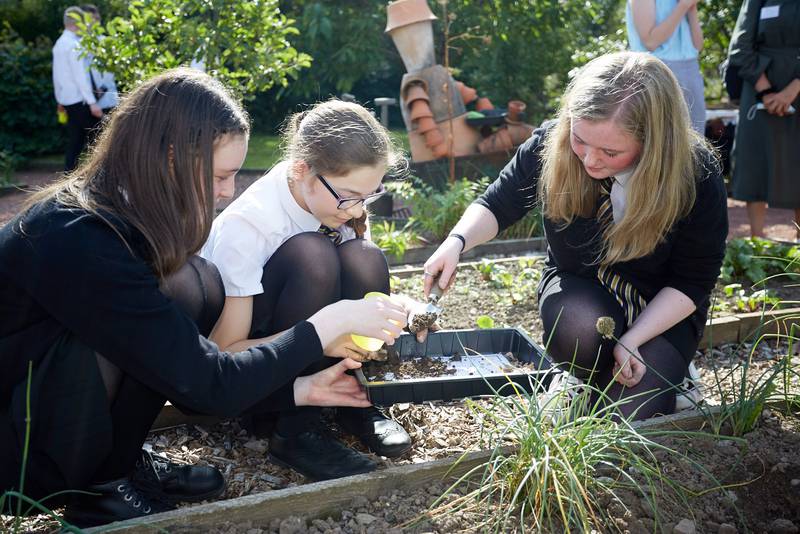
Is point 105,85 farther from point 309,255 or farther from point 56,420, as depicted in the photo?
point 56,420

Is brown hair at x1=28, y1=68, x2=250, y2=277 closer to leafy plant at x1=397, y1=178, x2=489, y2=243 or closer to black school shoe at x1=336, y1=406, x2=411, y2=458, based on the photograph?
black school shoe at x1=336, y1=406, x2=411, y2=458

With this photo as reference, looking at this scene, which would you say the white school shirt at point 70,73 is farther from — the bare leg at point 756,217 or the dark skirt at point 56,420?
the dark skirt at point 56,420

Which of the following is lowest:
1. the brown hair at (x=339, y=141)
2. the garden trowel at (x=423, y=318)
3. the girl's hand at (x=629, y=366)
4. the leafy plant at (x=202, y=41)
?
the girl's hand at (x=629, y=366)

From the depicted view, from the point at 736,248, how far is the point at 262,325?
2.69m

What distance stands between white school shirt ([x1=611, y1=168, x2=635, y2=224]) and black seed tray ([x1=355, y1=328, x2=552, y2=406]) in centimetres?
47

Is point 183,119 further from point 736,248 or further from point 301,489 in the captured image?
point 736,248

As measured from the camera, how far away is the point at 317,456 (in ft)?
6.57

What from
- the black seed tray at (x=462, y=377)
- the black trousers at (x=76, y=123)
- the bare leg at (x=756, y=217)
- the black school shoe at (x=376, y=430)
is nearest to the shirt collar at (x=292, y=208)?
the black seed tray at (x=462, y=377)

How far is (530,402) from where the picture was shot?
173 centimetres

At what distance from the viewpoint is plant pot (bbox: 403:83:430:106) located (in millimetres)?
6242

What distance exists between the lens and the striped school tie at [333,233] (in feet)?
7.52

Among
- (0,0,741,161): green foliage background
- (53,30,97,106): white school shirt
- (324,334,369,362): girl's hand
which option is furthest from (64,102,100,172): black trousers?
(324,334,369,362): girl's hand

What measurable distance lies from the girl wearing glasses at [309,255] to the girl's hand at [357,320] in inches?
4.9

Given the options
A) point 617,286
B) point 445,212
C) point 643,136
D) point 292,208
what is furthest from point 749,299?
point 292,208
